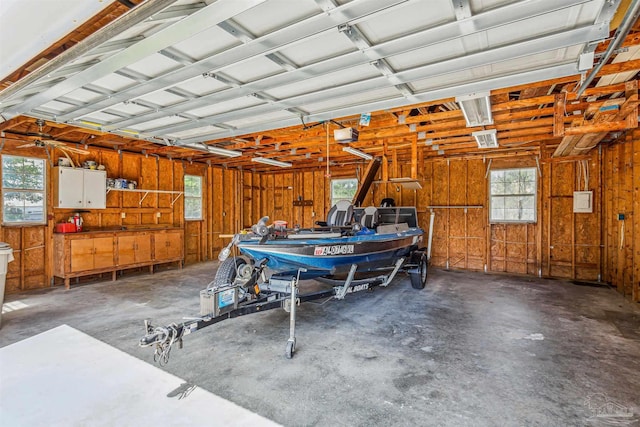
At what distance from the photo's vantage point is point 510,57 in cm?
229

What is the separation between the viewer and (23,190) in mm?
5934

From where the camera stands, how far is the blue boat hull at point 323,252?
3.43 meters

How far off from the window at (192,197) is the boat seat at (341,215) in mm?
5465

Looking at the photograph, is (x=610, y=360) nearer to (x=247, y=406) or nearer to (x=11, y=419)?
(x=247, y=406)

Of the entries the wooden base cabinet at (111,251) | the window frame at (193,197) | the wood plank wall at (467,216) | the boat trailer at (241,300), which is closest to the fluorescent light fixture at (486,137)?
the wood plank wall at (467,216)

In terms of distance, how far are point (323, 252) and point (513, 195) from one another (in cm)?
638

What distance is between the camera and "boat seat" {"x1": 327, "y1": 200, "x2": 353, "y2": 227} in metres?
5.27

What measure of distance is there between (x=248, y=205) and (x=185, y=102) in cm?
790

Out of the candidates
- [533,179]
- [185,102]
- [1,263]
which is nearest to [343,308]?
[185,102]

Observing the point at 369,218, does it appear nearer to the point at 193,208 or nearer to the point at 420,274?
the point at 420,274

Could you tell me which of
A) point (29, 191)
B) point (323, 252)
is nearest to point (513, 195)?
point (323, 252)

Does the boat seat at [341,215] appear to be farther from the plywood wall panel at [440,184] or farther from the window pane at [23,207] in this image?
the window pane at [23,207]

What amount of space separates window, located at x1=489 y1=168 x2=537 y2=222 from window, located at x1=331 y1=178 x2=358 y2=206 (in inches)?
153

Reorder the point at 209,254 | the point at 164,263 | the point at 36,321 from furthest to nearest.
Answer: the point at 209,254, the point at 164,263, the point at 36,321
